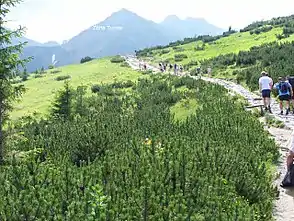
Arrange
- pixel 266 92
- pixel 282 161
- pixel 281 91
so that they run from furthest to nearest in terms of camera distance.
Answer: pixel 266 92 → pixel 281 91 → pixel 282 161

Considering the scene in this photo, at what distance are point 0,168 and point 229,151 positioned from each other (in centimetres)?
546

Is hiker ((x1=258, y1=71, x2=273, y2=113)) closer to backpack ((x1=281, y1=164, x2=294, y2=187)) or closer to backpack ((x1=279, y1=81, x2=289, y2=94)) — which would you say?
backpack ((x1=279, y1=81, x2=289, y2=94))

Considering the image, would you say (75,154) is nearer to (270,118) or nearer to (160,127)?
(160,127)

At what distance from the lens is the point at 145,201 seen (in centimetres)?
601

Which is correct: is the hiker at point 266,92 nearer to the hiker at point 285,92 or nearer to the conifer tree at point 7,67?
the hiker at point 285,92

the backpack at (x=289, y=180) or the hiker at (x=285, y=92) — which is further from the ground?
the hiker at (x=285, y=92)

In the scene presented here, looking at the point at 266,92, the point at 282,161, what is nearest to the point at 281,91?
the point at 266,92

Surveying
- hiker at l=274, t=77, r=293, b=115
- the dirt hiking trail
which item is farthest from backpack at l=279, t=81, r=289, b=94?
the dirt hiking trail

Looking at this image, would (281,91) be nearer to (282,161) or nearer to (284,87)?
(284,87)

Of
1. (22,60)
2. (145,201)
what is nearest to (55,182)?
(145,201)

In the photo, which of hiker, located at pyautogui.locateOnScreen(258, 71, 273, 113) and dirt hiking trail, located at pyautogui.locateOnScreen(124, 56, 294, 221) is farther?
hiker, located at pyautogui.locateOnScreen(258, 71, 273, 113)

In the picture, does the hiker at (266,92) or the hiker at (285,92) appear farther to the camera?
the hiker at (266,92)

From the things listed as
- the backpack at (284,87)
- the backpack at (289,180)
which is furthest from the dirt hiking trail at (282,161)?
the backpack at (284,87)

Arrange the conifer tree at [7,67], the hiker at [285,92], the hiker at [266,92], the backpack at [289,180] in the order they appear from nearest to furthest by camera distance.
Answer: the backpack at [289,180] < the conifer tree at [7,67] < the hiker at [285,92] < the hiker at [266,92]
